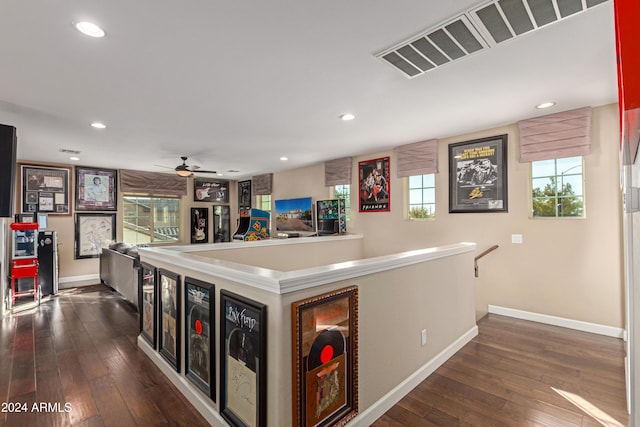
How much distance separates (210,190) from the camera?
8961mm

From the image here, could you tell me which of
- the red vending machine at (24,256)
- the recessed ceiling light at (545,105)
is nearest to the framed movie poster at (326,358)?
the recessed ceiling light at (545,105)

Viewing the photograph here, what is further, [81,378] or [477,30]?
[81,378]

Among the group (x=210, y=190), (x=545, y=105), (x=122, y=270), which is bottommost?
(x=122, y=270)

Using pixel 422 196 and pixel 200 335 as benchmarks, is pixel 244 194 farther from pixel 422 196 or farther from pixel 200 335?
pixel 200 335

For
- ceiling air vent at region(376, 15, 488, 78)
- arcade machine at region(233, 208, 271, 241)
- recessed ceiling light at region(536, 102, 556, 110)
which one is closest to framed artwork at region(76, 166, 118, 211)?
arcade machine at region(233, 208, 271, 241)

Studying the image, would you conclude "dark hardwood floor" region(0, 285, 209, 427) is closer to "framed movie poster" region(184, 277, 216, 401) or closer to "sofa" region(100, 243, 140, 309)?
"framed movie poster" region(184, 277, 216, 401)

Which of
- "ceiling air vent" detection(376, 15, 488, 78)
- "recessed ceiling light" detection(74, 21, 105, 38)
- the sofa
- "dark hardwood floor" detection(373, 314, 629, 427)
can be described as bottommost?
"dark hardwood floor" detection(373, 314, 629, 427)

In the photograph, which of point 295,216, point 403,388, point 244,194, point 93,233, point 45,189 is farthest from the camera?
point 244,194

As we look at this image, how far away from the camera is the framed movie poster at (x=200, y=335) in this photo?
210cm

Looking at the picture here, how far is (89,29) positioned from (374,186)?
4.53m

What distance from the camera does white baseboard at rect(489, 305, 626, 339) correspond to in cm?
344

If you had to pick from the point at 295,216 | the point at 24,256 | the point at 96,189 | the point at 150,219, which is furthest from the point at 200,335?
the point at 150,219

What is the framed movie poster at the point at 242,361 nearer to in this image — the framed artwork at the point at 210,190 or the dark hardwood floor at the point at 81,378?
the dark hardwood floor at the point at 81,378

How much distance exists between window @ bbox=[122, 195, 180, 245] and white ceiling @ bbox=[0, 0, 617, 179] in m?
3.10
